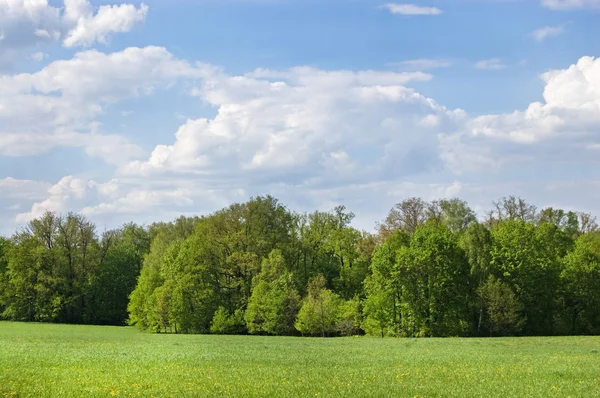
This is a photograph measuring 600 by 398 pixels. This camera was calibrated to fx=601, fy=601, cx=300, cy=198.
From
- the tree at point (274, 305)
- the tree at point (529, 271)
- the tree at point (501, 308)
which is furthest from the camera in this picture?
the tree at point (274, 305)

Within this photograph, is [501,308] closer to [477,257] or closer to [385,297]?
[477,257]

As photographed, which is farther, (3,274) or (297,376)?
(3,274)

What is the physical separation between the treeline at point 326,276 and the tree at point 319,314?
6.1 inches

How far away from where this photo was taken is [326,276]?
89.7 meters

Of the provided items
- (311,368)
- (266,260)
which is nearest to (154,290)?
(266,260)

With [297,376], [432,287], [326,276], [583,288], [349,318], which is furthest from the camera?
[326,276]

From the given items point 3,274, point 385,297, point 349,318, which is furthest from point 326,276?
point 3,274

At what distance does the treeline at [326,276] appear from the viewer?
76688 millimetres

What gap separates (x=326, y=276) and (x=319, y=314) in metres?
11.8

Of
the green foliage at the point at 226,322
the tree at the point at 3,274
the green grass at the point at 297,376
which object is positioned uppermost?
the tree at the point at 3,274

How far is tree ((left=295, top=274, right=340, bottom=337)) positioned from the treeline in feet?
0.51

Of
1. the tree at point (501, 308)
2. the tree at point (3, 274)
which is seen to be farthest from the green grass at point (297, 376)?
the tree at point (3, 274)

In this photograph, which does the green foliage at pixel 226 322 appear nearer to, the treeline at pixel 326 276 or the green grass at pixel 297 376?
the treeline at pixel 326 276

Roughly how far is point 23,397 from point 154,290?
69964 mm
